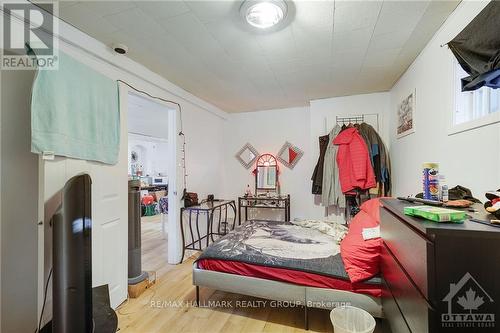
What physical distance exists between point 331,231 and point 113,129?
7.90 ft

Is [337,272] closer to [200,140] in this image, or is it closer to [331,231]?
[331,231]

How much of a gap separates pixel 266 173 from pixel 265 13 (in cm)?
284

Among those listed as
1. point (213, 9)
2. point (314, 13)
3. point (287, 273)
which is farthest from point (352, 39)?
point (287, 273)

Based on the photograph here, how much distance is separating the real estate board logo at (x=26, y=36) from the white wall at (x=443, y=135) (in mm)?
2688

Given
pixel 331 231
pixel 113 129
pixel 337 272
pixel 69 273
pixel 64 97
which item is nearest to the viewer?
pixel 69 273

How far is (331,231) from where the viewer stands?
97.3 inches

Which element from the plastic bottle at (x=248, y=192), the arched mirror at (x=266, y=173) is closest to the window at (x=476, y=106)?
the arched mirror at (x=266, y=173)

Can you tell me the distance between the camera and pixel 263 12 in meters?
1.53

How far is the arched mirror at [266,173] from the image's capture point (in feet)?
13.3

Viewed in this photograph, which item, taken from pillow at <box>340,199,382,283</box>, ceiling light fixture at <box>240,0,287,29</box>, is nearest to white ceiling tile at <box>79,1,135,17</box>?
ceiling light fixture at <box>240,0,287,29</box>

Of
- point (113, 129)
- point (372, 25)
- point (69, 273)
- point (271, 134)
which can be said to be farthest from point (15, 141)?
point (271, 134)

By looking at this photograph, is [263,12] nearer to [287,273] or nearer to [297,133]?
[287,273]

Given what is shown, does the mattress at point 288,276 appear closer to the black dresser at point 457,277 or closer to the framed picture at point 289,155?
the black dresser at point 457,277

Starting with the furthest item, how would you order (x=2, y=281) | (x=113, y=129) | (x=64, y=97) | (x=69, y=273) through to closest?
(x=113, y=129)
(x=64, y=97)
(x=2, y=281)
(x=69, y=273)
